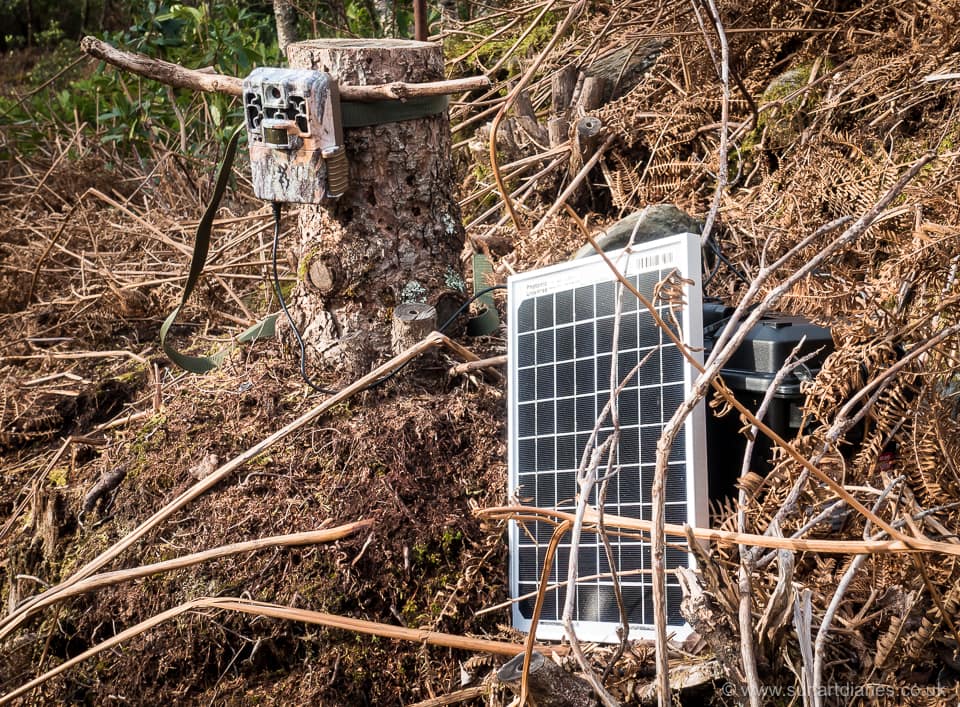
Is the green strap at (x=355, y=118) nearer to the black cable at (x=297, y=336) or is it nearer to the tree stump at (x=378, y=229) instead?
Answer: the tree stump at (x=378, y=229)

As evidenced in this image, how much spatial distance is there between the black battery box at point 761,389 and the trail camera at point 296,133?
1.21m

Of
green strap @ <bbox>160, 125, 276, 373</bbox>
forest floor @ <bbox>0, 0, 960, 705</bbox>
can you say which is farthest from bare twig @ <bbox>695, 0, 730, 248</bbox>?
green strap @ <bbox>160, 125, 276, 373</bbox>

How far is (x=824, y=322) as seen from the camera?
7.24ft

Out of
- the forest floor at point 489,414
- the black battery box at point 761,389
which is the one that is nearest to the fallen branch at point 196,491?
the forest floor at point 489,414

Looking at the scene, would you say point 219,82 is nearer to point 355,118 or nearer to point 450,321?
point 355,118

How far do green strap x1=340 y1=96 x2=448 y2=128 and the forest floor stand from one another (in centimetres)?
57

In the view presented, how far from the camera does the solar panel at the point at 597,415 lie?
215cm

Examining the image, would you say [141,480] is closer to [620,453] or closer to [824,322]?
[620,453]

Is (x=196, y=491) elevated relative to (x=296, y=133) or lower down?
lower down

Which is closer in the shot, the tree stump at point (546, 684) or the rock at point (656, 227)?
the tree stump at point (546, 684)

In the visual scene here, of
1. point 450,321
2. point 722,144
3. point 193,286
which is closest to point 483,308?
point 450,321

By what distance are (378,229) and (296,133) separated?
0.39 meters

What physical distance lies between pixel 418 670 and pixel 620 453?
2.46ft

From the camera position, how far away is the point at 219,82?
2934 mm
